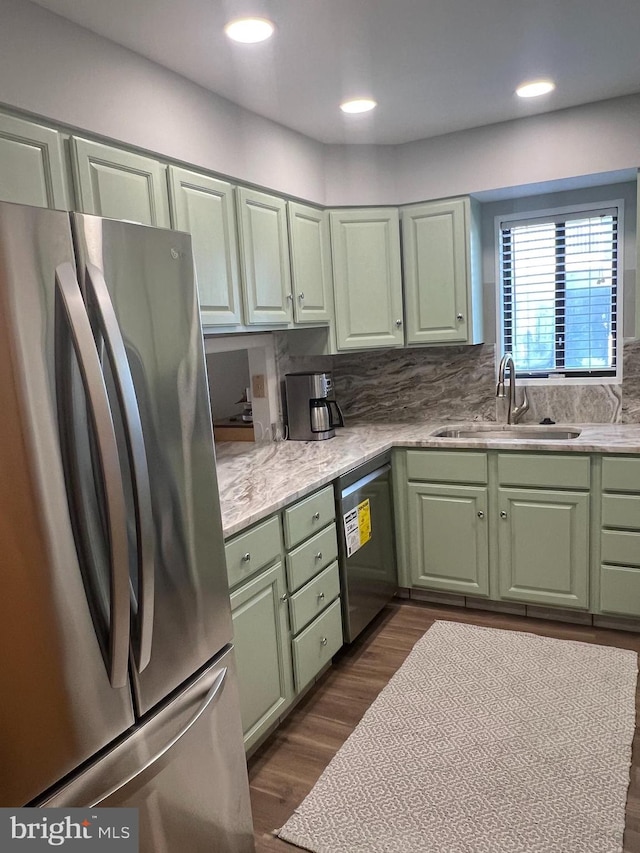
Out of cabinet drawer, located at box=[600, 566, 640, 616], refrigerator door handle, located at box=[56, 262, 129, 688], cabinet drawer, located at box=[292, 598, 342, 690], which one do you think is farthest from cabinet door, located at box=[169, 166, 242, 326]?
cabinet drawer, located at box=[600, 566, 640, 616]

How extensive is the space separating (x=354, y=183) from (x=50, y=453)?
2699 mm

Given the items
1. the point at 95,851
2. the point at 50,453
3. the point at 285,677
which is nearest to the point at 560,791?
the point at 285,677

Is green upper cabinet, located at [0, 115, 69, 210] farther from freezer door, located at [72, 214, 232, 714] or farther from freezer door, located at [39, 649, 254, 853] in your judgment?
freezer door, located at [39, 649, 254, 853]

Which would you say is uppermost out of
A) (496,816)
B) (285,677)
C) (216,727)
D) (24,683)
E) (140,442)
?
(140,442)

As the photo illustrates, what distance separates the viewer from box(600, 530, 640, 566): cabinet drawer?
2.93 metres

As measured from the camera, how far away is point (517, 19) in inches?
83.4

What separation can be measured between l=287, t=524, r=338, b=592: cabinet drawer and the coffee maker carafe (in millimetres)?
836

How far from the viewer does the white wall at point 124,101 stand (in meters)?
1.77

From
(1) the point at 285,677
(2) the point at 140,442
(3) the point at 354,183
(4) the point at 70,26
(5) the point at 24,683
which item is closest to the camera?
(5) the point at 24,683

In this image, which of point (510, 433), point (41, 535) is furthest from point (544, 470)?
point (41, 535)

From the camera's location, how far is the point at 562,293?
3.61 m

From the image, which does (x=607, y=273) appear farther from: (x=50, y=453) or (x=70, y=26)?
(x=50, y=453)

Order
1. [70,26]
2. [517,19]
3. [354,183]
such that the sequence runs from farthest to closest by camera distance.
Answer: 1. [354,183]
2. [517,19]
3. [70,26]

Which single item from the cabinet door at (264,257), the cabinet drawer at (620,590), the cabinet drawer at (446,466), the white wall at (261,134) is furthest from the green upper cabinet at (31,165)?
the cabinet drawer at (620,590)
